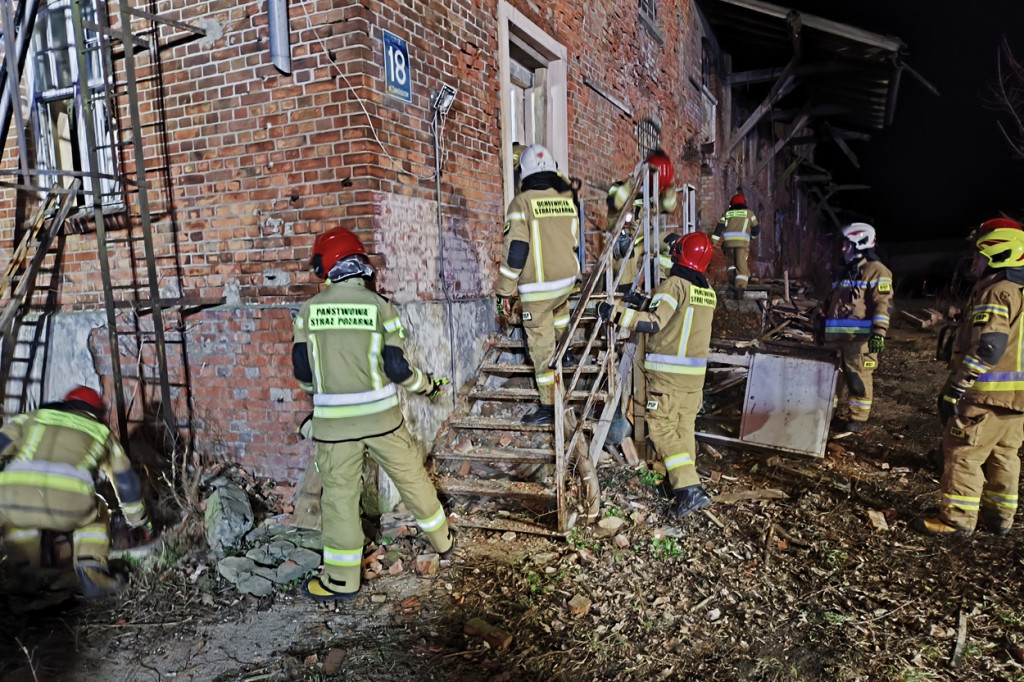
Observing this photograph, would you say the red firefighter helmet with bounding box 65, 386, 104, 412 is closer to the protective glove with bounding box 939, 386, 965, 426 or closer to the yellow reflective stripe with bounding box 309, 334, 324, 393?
the yellow reflective stripe with bounding box 309, 334, 324, 393

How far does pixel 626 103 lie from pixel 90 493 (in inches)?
325

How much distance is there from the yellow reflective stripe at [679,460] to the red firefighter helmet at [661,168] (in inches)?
115

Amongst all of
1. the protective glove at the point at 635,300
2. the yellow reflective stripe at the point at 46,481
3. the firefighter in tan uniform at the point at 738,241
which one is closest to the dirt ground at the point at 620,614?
the yellow reflective stripe at the point at 46,481

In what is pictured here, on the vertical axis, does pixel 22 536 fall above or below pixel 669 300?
below

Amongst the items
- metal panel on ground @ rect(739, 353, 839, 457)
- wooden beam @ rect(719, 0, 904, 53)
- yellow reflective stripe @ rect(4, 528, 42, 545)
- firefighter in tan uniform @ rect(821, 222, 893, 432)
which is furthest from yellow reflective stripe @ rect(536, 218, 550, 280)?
wooden beam @ rect(719, 0, 904, 53)

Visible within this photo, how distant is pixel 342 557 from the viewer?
3383 mm

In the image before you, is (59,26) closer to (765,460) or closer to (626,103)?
(626,103)

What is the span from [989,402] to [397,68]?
→ 4.83 metres

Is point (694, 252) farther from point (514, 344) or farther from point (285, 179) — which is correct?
point (285, 179)

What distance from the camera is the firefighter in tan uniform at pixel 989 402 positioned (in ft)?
12.9

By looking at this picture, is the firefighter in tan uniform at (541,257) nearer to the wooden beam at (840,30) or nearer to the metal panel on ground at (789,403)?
the metal panel on ground at (789,403)

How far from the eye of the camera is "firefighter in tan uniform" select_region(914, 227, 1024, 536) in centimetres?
395

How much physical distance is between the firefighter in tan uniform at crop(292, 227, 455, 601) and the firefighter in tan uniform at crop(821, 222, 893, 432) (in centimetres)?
538

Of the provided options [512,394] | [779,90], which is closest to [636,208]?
[512,394]
